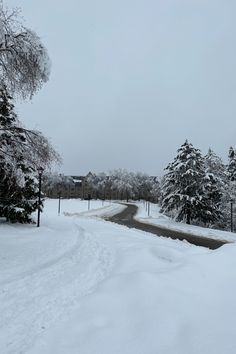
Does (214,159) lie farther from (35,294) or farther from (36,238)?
(35,294)

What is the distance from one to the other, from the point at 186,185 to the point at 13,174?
25739mm

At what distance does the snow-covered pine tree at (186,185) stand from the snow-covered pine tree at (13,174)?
1821 cm

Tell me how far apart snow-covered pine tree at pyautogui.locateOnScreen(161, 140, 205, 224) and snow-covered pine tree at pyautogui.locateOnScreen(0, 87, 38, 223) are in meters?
18.2

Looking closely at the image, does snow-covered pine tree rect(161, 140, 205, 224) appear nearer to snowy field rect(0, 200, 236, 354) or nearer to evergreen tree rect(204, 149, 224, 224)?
evergreen tree rect(204, 149, 224, 224)

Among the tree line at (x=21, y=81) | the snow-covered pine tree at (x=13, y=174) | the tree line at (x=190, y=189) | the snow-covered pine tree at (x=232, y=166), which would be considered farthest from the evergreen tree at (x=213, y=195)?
the tree line at (x=21, y=81)

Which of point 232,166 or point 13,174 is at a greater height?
point 232,166

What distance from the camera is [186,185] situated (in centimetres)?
3428

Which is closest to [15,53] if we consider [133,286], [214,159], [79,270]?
[79,270]

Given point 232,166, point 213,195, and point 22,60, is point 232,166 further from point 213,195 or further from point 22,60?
point 22,60

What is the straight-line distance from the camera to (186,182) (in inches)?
1350

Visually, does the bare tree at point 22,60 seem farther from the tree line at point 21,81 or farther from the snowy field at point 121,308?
the snowy field at point 121,308

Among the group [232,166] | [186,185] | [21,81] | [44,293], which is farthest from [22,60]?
[232,166]

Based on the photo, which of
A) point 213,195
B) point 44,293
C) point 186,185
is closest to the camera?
point 44,293

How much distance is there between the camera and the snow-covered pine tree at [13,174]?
1023 centimetres
